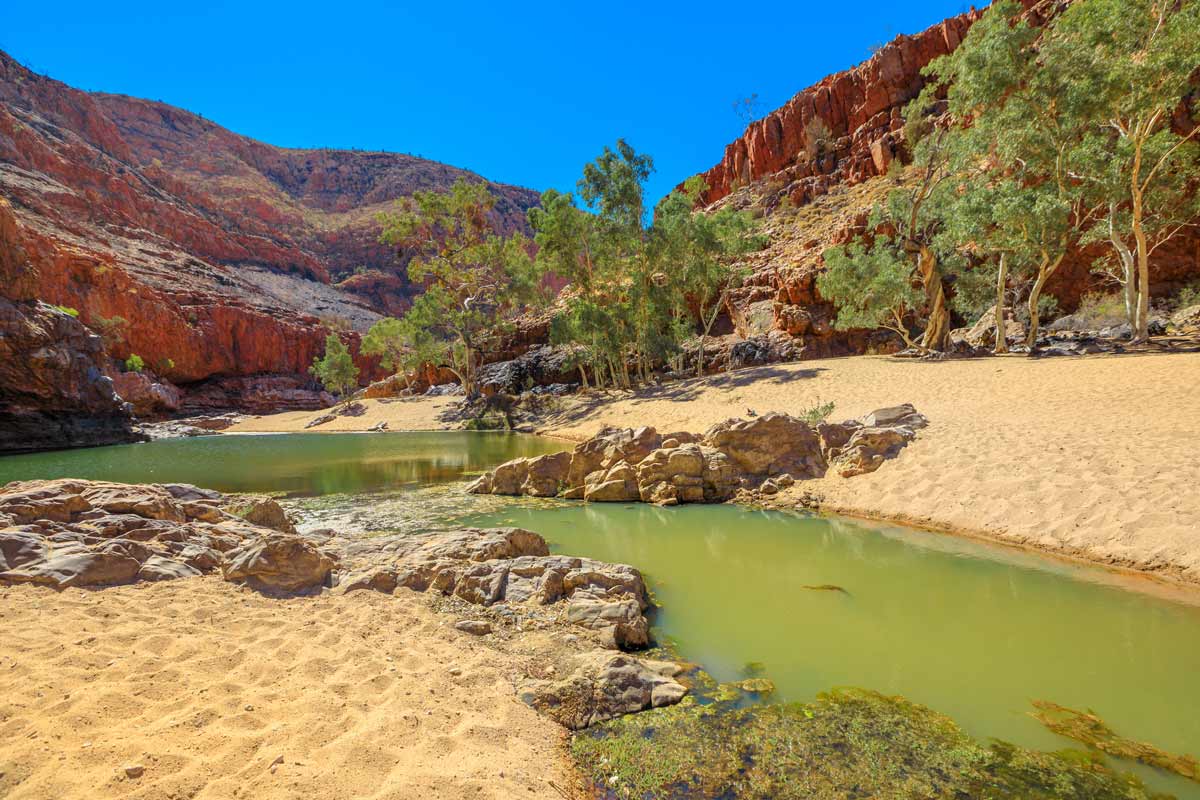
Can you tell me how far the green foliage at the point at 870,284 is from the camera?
2311cm

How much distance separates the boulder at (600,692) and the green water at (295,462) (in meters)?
11.3

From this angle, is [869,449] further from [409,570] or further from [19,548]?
[19,548]

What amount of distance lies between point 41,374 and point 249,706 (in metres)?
36.2

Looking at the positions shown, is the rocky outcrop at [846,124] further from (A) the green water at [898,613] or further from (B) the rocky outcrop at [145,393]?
(B) the rocky outcrop at [145,393]

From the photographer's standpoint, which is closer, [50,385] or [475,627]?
[475,627]

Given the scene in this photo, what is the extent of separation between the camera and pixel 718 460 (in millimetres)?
11180

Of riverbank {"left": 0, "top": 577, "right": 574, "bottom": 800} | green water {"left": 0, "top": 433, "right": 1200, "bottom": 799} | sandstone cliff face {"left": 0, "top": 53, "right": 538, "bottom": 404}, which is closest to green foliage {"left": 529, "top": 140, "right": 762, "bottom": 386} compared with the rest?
green water {"left": 0, "top": 433, "right": 1200, "bottom": 799}

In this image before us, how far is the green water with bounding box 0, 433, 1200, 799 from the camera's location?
3.99 meters

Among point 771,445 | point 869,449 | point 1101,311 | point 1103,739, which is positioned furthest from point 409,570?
point 1101,311

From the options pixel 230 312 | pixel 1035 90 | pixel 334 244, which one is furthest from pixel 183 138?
pixel 1035 90

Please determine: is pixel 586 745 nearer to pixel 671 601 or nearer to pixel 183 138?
pixel 671 601

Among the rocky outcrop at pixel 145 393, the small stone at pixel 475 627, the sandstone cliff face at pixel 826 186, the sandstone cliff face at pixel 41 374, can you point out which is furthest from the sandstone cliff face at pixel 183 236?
the sandstone cliff face at pixel 826 186

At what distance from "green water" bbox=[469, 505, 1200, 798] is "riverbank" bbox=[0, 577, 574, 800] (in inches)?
86.2

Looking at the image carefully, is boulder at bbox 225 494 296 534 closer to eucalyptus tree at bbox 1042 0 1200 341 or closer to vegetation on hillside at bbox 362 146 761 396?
vegetation on hillside at bbox 362 146 761 396
